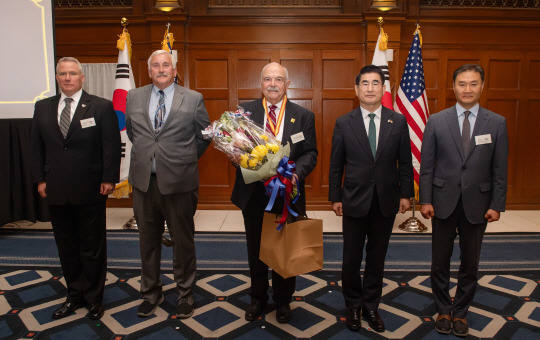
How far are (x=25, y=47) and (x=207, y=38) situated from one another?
2293 mm

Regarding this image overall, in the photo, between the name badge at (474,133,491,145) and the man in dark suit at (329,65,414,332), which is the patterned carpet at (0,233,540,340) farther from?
the name badge at (474,133,491,145)

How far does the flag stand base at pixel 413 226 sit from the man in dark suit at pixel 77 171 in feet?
11.1

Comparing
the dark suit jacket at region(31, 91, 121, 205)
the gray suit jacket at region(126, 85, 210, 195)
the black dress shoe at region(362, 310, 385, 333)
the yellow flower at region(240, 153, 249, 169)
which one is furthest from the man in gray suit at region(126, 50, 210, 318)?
the black dress shoe at region(362, 310, 385, 333)

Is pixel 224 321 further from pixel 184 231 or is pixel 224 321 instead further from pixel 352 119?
pixel 352 119

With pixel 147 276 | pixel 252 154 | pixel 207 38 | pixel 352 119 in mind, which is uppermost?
pixel 207 38

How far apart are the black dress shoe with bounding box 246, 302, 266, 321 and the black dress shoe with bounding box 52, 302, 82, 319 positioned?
1182 millimetres

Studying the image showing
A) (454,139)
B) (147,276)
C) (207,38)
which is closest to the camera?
(454,139)

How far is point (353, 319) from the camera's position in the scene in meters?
2.51

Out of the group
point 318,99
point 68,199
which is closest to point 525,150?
point 318,99

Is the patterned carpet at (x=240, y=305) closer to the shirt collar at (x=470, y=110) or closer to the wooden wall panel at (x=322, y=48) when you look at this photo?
the shirt collar at (x=470, y=110)

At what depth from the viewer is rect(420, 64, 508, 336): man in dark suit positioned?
230cm

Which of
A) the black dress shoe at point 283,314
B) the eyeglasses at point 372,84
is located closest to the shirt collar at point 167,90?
the eyeglasses at point 372,84

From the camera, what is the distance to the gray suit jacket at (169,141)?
8.30ft

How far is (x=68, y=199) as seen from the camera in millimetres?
2559
